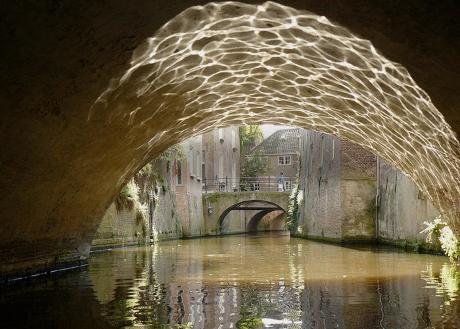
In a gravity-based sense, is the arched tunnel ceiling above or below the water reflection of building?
above

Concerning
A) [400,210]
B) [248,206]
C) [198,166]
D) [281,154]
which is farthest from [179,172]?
[281,154]

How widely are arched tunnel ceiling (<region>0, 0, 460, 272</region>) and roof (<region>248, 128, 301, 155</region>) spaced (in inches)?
1824

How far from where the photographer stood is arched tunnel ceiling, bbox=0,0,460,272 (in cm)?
505

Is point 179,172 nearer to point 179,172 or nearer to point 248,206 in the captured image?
point 179,172

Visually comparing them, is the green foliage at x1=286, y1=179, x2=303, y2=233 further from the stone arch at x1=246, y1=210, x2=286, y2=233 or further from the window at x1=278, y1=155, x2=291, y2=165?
the window at x1=278, y1=155, x2=291, y2=165

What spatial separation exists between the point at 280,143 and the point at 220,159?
1621cm

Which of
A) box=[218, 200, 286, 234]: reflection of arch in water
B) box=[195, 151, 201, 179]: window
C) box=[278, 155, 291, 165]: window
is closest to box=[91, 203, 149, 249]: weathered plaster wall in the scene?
box=[195, 151, 201, 179]: window

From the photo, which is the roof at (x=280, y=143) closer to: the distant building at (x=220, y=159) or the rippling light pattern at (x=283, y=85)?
the distant building at (x=220, y=159)

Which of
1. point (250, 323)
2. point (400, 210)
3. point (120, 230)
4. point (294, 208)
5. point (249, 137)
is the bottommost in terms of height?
point (250, 323)

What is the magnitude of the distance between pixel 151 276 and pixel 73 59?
17.4ft

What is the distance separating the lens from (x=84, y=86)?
260 inches

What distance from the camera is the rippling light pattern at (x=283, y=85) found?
6.40 meters

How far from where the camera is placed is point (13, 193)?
7.94 meters

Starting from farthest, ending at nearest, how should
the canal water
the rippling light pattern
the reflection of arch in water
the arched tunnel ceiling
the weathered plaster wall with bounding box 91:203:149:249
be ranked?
the reflection of arch in water < the weathered plaster wall with bounding box 91:203:149:249 < the rippling light pattern < the canal water < the arched tunnel ceiling
